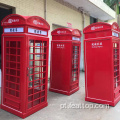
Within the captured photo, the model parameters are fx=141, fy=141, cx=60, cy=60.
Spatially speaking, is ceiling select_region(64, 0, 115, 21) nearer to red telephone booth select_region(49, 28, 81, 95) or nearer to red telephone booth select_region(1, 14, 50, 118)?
red telephone booth select_region(49, 28, 81, 95)

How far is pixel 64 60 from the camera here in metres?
5.90

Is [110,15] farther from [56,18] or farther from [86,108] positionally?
[86,108]

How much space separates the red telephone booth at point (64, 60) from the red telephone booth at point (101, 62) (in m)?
0.88

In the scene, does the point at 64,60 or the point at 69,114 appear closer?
the point at 69,114

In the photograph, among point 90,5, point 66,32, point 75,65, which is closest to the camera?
point 66,32

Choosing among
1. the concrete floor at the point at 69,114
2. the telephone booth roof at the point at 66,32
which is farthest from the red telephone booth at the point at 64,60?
the concrete floor at the point at 69,114

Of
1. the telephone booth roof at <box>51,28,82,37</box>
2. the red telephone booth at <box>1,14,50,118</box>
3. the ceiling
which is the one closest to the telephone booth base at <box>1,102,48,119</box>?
the red telephone booth at <box>1,14,50,118</box>

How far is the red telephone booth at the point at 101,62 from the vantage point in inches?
181

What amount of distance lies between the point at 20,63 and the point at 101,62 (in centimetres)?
266

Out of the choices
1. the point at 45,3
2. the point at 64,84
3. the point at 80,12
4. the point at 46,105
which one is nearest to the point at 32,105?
the point at 46,105

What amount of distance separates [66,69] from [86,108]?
1.88m

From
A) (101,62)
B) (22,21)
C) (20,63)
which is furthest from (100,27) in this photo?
(20,63)
